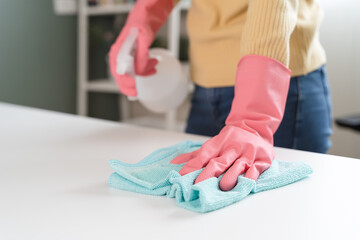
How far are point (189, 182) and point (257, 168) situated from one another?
0.36ft

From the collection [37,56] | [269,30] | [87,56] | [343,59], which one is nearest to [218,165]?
[269,30]

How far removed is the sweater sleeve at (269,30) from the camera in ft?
2.21

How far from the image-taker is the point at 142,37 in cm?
95

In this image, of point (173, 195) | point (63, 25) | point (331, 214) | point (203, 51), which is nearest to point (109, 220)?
point (173, 195)

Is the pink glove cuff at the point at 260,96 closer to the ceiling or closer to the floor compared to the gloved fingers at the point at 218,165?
closer to the ceiling

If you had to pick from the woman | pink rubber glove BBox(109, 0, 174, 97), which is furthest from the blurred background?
pink rubber glove BBox(109, 0, 174, 97)

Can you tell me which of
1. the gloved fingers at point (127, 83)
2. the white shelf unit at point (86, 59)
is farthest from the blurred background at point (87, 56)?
the gloved fingers at point (127, 83)

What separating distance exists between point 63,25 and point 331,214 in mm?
2342

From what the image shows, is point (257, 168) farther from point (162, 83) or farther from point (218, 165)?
point (162, 83)

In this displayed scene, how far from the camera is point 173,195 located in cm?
52

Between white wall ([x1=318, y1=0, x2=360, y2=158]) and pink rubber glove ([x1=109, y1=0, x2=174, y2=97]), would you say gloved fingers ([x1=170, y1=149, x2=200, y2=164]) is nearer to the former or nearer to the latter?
pink rubber glove ([x1=109, y1=0, x2=174, y2=97])

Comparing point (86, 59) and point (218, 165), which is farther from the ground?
point (218, 165)

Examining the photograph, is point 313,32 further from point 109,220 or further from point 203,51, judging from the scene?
point 109,220

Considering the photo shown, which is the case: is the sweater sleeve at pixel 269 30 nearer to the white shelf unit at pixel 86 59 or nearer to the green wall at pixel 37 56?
the white shelf unit at pixel 86 59
